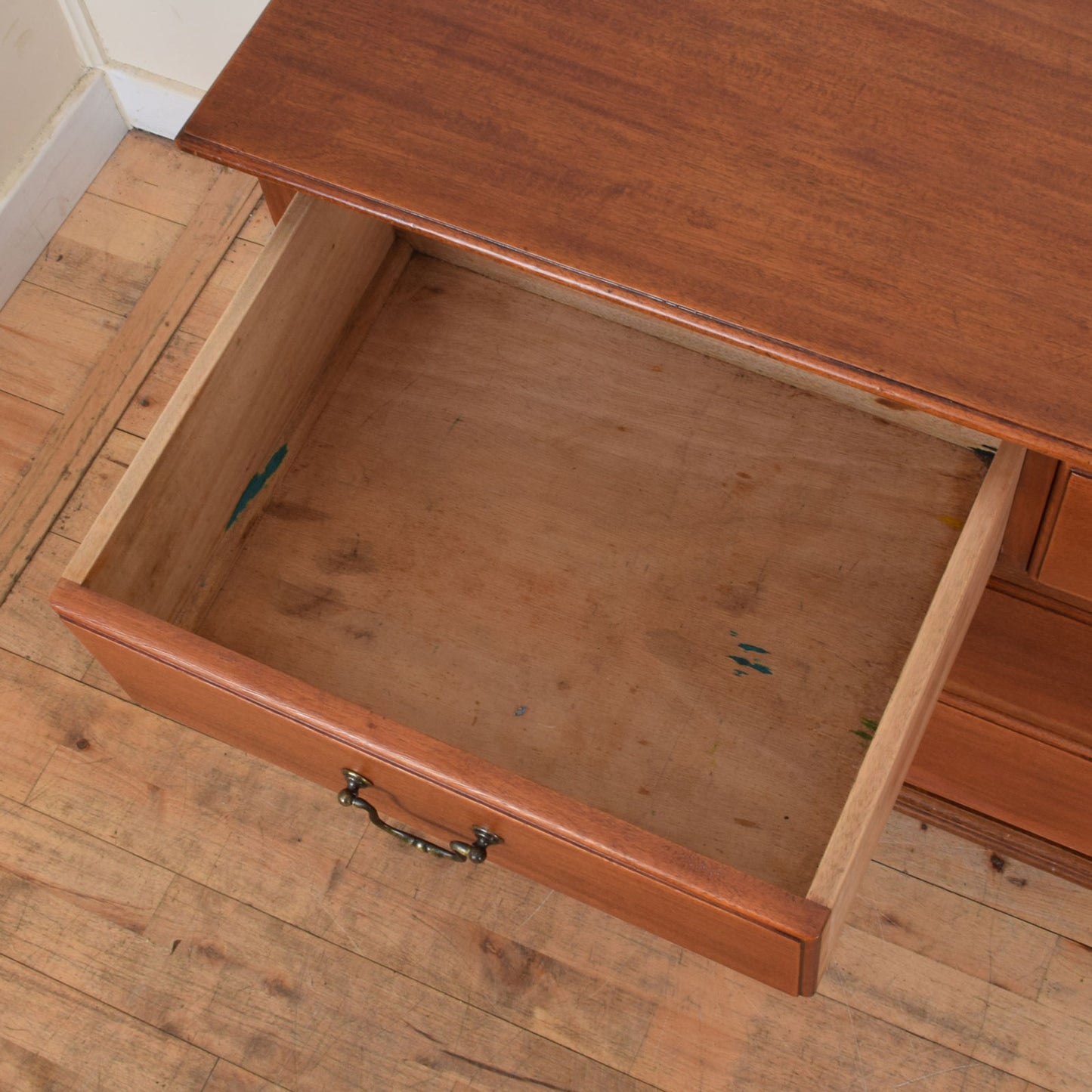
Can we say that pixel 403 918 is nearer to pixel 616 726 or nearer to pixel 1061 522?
pixel 616 726

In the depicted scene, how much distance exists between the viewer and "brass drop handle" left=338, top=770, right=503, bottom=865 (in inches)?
30.5

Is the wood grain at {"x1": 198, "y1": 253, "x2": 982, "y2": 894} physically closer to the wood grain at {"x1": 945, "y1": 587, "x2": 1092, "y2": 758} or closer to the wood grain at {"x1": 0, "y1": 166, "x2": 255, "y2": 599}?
the wood grain at {"x1": 945, "y1": 587, "x2": 1092, "y2": 758}

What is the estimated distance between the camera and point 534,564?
0.92 m

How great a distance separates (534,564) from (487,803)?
0.26 metres

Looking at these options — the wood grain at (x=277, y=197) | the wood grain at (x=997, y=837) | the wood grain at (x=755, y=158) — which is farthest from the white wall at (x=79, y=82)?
the wood grain at (x=997, y=837)

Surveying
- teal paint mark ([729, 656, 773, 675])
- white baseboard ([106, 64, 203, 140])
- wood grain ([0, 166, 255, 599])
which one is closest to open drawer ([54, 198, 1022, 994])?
teal paint mark ([729, 656, 773, 675])

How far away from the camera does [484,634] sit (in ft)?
2.93

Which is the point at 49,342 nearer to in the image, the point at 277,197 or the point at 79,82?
the point at 79,82

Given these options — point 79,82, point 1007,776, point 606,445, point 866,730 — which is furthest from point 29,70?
point 1007,776

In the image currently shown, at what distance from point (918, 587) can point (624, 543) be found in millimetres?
221

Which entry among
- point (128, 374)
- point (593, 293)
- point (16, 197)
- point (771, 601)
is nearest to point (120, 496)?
point (593, 293)

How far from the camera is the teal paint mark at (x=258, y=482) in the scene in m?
0.92

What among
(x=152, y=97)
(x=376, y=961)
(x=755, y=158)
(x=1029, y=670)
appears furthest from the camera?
(x=152, y=97)

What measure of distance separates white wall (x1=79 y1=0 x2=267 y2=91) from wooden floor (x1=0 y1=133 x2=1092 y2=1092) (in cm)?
68
